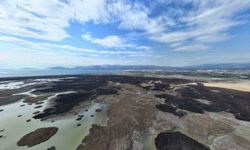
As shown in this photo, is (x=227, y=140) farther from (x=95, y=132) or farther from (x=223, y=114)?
(x=95, y=132)

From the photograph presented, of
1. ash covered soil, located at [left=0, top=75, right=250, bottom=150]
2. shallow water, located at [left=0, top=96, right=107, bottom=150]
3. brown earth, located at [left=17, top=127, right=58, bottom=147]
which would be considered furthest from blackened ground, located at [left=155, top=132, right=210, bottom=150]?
brown earth, located at [left=17, top=127, right=58, bottom=147]

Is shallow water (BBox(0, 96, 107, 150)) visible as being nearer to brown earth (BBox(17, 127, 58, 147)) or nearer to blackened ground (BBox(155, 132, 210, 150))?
brown earth (BBox(17, 127, 58, 147))

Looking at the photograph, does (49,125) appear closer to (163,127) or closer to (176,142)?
(163,127)

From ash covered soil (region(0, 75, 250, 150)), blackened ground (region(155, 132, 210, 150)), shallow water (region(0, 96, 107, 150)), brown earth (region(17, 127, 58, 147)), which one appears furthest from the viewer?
brown earth (region(17, 127, 58, 147))

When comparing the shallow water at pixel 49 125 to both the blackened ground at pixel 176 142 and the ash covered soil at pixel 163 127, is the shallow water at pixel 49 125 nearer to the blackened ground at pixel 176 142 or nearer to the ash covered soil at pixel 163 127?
the ash covered soil at pixel 163 127

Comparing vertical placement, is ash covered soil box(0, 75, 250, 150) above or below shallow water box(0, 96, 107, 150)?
above

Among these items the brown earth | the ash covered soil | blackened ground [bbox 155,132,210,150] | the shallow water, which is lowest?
the shallow water

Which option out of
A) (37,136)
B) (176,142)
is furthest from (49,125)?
(176,142)
